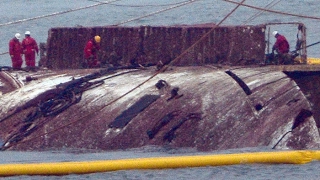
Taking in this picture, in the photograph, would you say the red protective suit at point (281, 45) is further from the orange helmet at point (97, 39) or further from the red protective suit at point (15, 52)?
the red protective suit at point (15, 52)

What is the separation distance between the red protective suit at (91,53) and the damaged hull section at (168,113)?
215cm

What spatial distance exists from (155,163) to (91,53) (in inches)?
340

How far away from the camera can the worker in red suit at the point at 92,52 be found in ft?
79.8

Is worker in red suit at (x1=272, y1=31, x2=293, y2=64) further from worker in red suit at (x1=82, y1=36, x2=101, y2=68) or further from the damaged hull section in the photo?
worker in red suit at (x1=82, y1=36, x2=101, y2=68)

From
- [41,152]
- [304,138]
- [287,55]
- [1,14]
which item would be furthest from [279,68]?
[1,14]

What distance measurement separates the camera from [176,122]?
1989 centimetres

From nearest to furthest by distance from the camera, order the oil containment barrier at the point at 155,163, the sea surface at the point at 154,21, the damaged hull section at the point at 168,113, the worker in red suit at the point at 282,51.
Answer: the oil containment barrier at the point at 155,163
the sea surface at the point at 154,21
the damaged hull section at the point at 168,113
the worker in red suit at the point at 282,51

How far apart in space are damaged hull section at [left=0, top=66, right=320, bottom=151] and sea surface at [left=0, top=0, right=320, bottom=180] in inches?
20.9

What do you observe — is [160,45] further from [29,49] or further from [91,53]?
[29,49]

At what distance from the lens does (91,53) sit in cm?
2459

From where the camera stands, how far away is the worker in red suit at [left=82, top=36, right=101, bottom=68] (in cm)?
2433

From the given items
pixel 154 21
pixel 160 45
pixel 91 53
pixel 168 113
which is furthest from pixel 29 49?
pixel 154 21

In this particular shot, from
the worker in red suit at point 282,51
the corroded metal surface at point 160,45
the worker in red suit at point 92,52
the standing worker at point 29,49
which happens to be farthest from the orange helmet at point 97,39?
the worker in red suit at point 282,51

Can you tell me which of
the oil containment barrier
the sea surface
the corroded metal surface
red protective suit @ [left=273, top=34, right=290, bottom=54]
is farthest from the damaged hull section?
red protective suit @ [left=273, top=34, right=290, bottom=54]
